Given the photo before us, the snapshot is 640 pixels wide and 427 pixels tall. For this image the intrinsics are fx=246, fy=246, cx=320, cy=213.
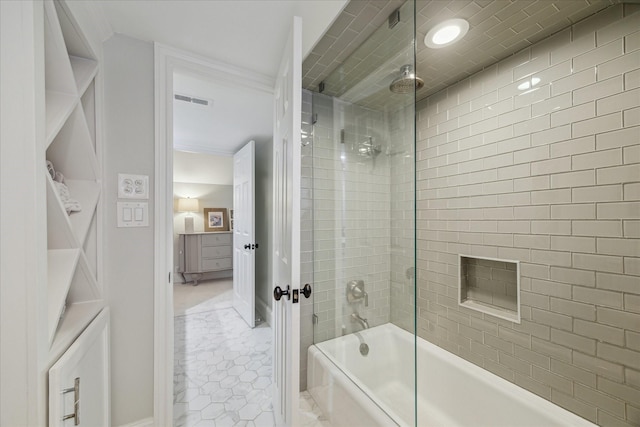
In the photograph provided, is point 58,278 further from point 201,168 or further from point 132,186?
point 201,168

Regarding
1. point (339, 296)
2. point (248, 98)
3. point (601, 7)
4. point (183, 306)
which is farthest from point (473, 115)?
point (183, 306)

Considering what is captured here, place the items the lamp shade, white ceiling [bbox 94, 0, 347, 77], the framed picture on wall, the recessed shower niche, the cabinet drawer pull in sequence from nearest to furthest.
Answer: the cabinet drawer pull, white ceiling [bbox 94, 0, 347, 77], the recessed shower niche, the lamp shade, the framed picture on wall

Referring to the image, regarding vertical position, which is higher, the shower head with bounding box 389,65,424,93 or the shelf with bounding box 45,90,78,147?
the shower head with bounding box 389,65,424,93

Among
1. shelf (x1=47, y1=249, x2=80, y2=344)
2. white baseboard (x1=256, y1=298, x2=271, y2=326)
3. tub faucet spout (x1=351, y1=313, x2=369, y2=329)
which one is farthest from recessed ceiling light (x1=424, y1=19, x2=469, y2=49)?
white baseboard (x1=256, y1=298, x2=271, y2=326)

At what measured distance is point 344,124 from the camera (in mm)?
1751

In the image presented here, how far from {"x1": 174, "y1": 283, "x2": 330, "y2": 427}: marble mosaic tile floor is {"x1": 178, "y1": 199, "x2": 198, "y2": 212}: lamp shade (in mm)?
2471

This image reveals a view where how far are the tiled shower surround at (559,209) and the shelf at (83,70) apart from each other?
7.01 ft

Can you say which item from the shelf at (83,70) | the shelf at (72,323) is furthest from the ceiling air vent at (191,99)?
the shelf at (72,323)

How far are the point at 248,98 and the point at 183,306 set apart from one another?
3098mm

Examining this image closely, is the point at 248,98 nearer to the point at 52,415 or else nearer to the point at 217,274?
the point at 52,415

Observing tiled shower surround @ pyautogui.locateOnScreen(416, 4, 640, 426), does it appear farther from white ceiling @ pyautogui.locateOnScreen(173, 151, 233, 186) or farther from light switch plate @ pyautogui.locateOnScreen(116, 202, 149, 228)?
white ceiling @ pyautogui.locateOnScreen(173, 151, 233, 186)

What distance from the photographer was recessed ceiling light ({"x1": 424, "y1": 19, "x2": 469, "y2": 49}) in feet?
4.08

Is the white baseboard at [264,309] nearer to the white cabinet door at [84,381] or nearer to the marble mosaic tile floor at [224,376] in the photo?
the marble mosaic tile floor at [224,376]

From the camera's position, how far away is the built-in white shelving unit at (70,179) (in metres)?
0.92
